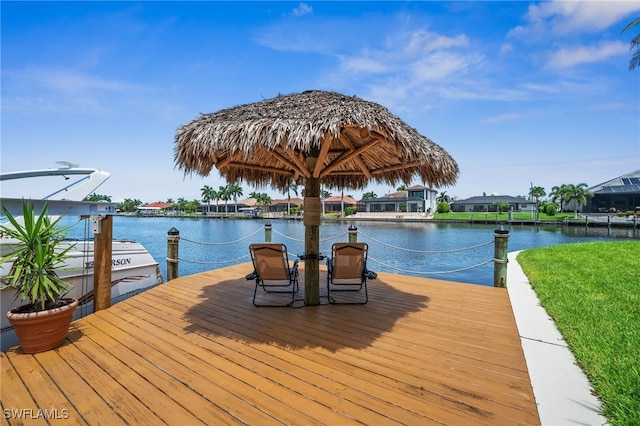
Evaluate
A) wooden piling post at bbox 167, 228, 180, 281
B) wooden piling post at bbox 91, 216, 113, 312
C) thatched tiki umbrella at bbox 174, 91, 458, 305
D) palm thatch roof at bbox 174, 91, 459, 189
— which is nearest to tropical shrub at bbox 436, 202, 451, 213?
thatched tiki umbrella at bbox 174, 91, 458, 305

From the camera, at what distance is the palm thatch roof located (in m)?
2.91

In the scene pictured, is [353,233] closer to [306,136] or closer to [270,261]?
[270,261]

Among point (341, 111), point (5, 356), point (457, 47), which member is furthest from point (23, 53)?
point (457, 47)

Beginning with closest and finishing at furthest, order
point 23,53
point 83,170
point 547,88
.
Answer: point 23,53 < point 83,170 < point 547,88

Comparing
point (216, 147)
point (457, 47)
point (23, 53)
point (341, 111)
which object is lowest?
point (216, 147)

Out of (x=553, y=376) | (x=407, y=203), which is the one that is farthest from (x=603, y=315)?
(x=407, y=203)

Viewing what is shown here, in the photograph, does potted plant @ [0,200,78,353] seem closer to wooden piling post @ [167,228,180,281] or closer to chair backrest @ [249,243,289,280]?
chair backrest @ [249,243,289,280]

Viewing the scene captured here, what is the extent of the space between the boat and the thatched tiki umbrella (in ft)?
5.46

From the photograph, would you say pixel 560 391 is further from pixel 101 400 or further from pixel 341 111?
pixel 101 400

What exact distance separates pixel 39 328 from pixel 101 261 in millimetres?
1229

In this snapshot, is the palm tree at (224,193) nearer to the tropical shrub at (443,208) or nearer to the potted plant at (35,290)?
the tropical shrub at (443,208)

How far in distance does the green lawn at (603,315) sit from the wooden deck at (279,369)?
0.48m

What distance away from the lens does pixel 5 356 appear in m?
2.50

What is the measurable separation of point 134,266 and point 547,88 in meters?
13.3
